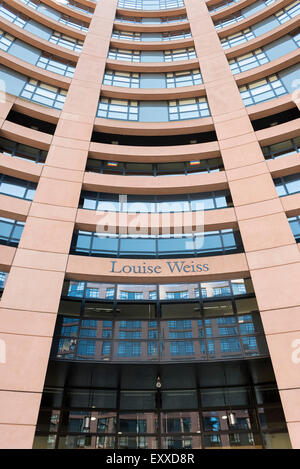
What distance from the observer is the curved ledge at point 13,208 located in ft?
48.4

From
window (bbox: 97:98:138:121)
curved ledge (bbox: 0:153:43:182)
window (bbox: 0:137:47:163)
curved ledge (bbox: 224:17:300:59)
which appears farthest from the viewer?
curved ledge (bbox: 224:17:300:59)

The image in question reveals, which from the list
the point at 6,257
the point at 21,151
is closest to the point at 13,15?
the point at 21,151

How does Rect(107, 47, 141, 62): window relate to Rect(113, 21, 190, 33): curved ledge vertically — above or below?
below

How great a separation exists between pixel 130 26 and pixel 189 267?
74.1 feet

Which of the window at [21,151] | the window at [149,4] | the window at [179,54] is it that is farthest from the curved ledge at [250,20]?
the window at [21,151]

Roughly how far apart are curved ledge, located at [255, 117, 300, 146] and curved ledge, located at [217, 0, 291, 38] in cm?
1151

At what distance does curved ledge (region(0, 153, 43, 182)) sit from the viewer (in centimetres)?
1616

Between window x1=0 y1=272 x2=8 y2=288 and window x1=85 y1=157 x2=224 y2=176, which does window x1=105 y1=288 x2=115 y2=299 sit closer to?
window x1=0 y1=272 x2=8 y2=288

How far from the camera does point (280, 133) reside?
17531 mm

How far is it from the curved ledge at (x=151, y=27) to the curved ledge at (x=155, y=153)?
46.1 feet

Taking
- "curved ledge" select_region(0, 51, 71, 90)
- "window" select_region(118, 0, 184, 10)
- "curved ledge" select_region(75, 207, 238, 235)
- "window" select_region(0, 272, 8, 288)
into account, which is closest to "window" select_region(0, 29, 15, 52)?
"curved ledge" select_region(0, 51, 71, 90)

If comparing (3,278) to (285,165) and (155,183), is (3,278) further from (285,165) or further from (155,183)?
(285,165)
